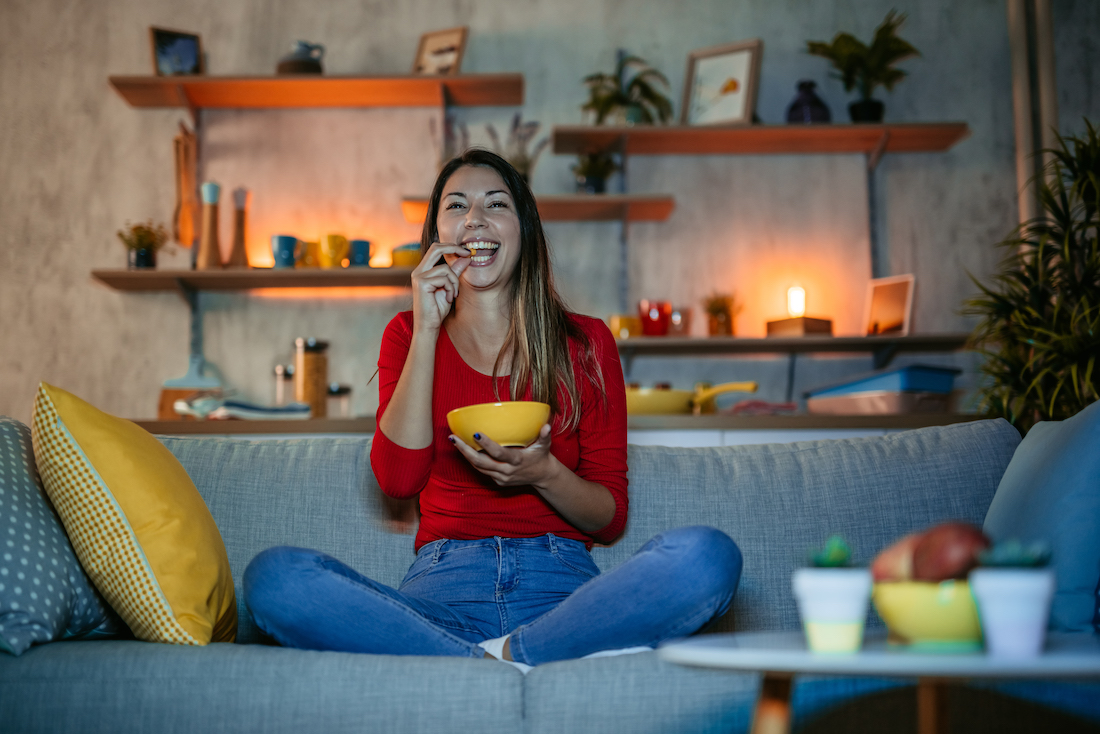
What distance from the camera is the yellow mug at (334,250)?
3.20 metres

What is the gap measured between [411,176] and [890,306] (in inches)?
74.0

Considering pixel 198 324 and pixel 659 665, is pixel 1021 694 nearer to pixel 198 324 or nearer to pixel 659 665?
pixel 659 665

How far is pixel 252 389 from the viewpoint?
338 cm

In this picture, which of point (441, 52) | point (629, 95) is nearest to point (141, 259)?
point (441, 52)

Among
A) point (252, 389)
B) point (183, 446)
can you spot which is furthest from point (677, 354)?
point (183, 446)

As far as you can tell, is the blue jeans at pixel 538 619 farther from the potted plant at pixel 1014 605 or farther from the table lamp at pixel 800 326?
the table lamp at pixel 800 326

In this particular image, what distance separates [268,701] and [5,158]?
3.19 metres

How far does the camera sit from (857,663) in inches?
24.1

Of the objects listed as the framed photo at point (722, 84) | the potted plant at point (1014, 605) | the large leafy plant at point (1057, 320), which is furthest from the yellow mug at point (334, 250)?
the potted plant at point (1014, 605)

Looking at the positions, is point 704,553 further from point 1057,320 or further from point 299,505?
point 1057,320

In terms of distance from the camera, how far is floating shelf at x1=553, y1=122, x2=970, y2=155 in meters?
3.19

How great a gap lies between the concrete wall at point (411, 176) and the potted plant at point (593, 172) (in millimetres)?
185

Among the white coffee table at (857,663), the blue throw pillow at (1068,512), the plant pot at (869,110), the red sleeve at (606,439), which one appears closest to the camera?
the white coffee table at (857,663)

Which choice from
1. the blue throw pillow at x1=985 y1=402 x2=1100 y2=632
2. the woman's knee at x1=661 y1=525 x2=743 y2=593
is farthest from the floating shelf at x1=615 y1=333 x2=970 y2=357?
the woman's knee at x1=661 y1=525 x2=743 y2=593
